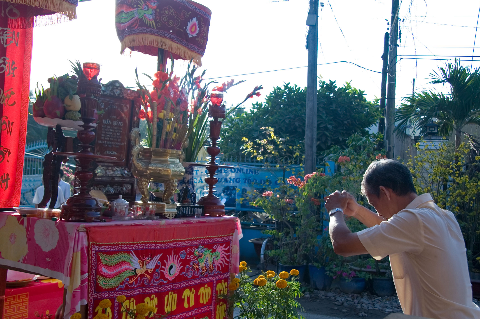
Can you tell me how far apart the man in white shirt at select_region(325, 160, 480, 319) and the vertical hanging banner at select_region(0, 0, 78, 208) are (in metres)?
2.56

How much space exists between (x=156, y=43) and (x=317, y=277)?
164 inches

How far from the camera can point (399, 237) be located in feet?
6.34

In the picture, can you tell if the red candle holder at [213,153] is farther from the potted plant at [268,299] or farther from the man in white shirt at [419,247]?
the man in white shirt at [419,247]

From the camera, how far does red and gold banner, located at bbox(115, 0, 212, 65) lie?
3688 millimetres

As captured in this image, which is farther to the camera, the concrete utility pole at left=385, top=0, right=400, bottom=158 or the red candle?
the concrete utility pole at left=385, top=0, right=400, bottom=158

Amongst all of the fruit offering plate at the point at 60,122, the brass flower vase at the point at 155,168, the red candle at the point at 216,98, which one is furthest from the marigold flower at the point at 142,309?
the red candle at the point at 216,98

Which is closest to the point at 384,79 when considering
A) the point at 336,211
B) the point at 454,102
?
the point at 454,102

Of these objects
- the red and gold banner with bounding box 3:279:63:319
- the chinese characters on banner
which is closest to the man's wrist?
the red and gold banner with bounding box 3:279:63:319

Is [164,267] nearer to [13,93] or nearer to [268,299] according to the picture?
[268,299]

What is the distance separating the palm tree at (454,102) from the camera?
7.51m

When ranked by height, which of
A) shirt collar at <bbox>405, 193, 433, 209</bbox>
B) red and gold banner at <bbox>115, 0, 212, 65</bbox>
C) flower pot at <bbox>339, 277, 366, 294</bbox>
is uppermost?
red and gold banner at <bbox>115, 0, 212, 65</bbox>

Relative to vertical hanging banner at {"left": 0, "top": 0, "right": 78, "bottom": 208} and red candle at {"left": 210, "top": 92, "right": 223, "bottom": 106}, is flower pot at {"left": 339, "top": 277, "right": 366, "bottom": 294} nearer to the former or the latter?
red candle at {"left": 210, "top": 92, "right": 223, "bottom": 106}

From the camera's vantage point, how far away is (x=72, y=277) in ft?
7.88

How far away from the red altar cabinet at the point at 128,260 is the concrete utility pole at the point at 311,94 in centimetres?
452
